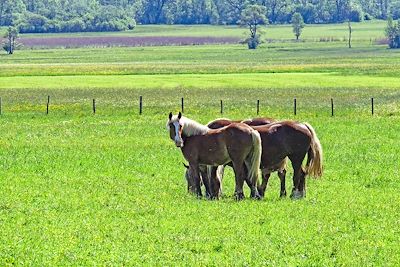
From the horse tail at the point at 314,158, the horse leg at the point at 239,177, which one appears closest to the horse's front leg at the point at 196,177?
the horse leg at the point at 239,177

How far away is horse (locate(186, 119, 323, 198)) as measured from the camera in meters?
20.8

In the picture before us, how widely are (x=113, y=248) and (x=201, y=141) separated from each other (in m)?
6.00

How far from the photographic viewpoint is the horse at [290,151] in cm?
2075

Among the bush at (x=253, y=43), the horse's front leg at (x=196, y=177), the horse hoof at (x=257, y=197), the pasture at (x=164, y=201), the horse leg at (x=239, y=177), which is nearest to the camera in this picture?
the pasture at (x=164, y=201)

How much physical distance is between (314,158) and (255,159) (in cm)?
157

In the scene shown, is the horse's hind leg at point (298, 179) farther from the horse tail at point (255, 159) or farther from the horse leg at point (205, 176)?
the horse leg at point (205, 176)

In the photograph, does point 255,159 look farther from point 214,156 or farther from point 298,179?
point 298,179

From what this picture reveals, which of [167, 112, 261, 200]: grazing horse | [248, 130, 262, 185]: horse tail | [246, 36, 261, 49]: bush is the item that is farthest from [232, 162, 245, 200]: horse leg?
[246, 36, 261, 49]: bush

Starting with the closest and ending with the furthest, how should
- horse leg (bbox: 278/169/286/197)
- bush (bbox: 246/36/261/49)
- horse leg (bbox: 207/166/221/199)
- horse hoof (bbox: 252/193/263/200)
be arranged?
horse hoof (bbox: 252/193/263/200) < horse leg (bbox: 207/166/221/199) < horse leg (bbox: 278/169/286/197) < bush (bbox: 246/36/261/49)

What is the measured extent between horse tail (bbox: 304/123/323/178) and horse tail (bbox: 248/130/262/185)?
1.36m

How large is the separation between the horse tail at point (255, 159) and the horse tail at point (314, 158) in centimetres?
136

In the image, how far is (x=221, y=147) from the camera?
20.4 meters

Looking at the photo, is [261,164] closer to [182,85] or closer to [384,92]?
[384,92]

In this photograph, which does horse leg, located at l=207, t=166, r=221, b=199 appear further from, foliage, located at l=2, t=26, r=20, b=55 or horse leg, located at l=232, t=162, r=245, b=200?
foliage, located at l=2, t=26, r=20, b=55
